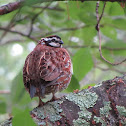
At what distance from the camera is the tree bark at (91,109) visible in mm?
1938

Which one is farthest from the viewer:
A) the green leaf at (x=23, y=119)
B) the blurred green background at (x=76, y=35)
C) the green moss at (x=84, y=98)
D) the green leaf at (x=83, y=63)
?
the green leaf at (x=83, y=63)

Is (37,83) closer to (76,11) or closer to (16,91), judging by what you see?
(16,91)

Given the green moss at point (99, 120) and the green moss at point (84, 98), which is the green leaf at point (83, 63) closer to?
the green moss at point (84, 98)

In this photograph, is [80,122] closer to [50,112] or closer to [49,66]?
[50,112]

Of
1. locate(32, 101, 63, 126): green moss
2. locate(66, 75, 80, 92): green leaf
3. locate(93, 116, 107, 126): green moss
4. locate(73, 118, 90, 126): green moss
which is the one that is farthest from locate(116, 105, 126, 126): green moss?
locate(66, 75, 80, 92): green leaf

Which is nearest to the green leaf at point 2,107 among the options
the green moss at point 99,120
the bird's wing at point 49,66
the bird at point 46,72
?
the bird at point 46,72

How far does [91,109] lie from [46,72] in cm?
67

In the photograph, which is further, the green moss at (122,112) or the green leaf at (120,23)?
the green leaf at (120,23)

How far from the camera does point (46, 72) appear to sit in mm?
2463

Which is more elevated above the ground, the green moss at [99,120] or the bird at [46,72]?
the green moss at [99,120]

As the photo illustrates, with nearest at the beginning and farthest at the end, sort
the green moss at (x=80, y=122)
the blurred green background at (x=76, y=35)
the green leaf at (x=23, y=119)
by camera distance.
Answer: the green leaf at (x=23, y=119) < the green moss at (x=80, y=122) < the blurred green background at (x=76, y=35)

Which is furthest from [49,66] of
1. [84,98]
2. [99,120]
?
[99,120]

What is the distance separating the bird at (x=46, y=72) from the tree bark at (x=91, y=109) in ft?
0.92

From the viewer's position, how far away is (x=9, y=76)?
949cm
